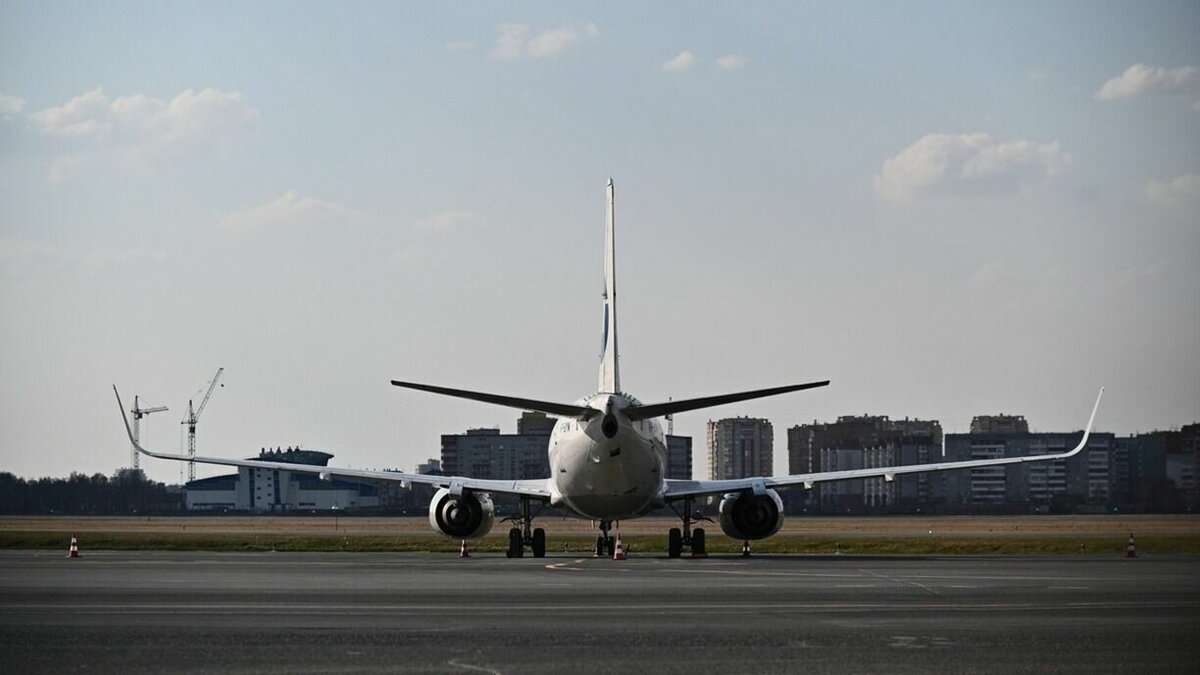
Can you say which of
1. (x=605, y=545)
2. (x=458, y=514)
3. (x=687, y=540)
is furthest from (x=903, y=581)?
(x=458, y=514)

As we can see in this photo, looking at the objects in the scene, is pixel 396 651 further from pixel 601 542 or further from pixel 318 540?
pixel 318 540

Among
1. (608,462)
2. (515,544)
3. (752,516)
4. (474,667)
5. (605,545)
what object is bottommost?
(605,545)

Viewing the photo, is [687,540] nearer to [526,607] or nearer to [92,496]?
[526,607]

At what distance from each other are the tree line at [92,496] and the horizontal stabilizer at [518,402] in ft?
429

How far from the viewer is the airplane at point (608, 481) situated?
44906 mm

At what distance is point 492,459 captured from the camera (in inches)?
7416

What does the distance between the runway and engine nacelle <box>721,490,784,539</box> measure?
13.3 meters

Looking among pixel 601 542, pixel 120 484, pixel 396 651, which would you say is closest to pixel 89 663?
pixel 396 651

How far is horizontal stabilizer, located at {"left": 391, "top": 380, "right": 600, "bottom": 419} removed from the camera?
123ft

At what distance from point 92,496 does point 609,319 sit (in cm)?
13823

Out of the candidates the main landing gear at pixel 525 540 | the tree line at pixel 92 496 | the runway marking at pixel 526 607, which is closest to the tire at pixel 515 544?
the main landing gear at pixel 525 540

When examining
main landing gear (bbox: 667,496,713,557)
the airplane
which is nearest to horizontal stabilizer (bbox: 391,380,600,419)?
the airplane

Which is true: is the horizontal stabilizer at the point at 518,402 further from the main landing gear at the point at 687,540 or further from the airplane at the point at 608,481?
the main landing gear at the point at 687,540

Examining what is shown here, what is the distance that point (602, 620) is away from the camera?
2241cm
